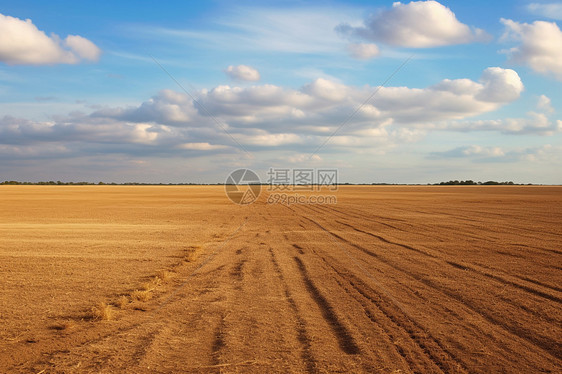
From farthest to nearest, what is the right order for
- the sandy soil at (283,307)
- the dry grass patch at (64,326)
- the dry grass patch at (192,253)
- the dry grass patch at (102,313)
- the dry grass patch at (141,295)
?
the dry grass patch at (192,253), the dry grass patch at (141,295), the dry grass patch at (102,313), the dry grass patch at (64,326), the sandy soil at (283,307)

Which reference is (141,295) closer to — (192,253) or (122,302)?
(122,302)

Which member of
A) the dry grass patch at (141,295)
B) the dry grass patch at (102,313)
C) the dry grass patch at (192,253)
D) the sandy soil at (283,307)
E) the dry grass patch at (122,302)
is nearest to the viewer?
the sandy soil at (283,307)

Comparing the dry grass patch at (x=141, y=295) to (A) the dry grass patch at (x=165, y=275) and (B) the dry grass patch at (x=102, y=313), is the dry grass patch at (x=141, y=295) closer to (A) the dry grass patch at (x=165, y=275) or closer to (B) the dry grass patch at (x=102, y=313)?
(B) the dry grass patch at (x=102, y=313)

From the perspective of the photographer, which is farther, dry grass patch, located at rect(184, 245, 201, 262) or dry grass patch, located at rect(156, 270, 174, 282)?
dry grass patch, located at rect(184, 245, 201, 262)

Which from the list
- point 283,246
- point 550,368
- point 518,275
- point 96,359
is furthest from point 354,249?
point 96,359

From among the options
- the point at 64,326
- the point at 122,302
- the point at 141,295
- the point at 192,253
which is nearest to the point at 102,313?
the point at 64,326

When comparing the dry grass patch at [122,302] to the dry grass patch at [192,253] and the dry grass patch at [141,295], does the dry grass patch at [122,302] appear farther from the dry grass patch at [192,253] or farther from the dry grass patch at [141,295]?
the dry grass patch at [192,253]

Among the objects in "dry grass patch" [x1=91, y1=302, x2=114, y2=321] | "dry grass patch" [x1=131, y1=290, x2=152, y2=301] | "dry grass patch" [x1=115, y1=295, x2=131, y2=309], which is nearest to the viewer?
"dry grass patch" [x1=91, y1=302, x2=114, y2=321]

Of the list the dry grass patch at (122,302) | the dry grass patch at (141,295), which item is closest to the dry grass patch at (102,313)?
the dry grass patch at (122,302)

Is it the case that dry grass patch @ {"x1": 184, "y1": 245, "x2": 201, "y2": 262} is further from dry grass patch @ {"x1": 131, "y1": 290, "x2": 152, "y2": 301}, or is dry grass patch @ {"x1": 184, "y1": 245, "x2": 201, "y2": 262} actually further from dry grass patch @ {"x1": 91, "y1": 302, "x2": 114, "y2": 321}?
dry grass patch @ {"x1": 91, "y1": 302, "x2": 114, "y2": 321}

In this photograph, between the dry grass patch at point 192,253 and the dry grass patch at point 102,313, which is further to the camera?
the dry grass patch at point 192,253

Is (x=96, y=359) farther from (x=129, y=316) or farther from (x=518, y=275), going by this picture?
(x=518, y=275)

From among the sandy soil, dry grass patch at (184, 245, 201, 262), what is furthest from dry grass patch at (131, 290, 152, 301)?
dry grass patch at (184, 245, 201, 262)

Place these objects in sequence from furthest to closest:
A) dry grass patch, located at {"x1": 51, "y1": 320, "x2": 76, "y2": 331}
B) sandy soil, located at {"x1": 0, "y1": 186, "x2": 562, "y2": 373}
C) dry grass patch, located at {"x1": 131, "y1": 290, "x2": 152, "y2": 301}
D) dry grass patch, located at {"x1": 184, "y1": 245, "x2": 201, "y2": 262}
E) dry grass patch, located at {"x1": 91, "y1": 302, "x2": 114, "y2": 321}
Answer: dry grass patch, located at {"x1": 184, "y1": 245, "x2": 201, "y2": 262}
dry grass patch, located at {"x1": 131, "y1": 290, "x2": 152, "y2": 301}
dry grass patch, located at {"x1": 91, "y1": 302, "x2": 114, "y2": 321}
dry grass patch, located at {"x1": 51, "y1": 320, "x2": 76, "y2": 331}
sandy soil, located at {"x1": 0, "y1": 186, "x2": 562, "y2": 373}
